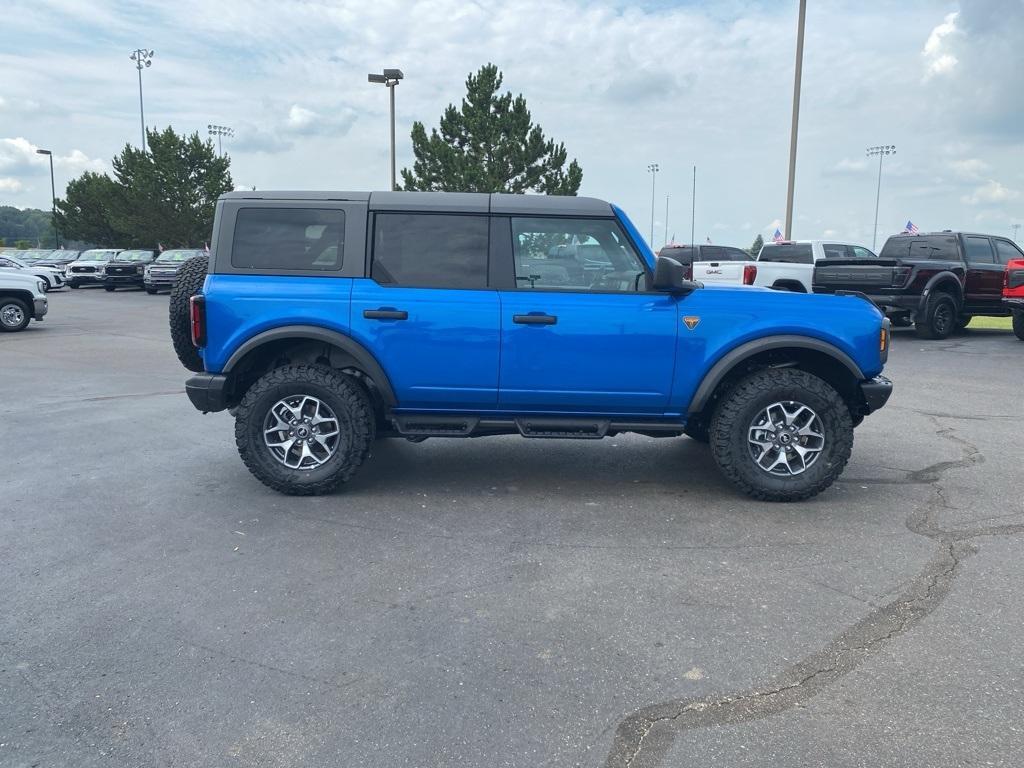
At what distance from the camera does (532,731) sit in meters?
2.75

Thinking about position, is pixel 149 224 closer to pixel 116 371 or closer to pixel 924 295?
pixel 116 371

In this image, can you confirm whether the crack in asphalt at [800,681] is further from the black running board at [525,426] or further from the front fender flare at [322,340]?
the front fender flare at [322,340]

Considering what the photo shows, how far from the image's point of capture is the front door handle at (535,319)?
201 inches

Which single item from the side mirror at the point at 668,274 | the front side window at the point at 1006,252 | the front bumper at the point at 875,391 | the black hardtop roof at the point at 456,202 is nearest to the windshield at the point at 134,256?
the front side window at the point at 1006,252

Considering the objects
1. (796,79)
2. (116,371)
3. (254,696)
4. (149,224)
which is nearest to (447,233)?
(254,696)

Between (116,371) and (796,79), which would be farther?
(796,79)

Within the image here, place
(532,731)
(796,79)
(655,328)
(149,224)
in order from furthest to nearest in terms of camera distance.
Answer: (149,224), (796,79), (655,328), (532,731)

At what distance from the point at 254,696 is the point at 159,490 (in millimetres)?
2977

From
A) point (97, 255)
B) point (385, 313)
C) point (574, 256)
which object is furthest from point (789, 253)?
point (97, 255)

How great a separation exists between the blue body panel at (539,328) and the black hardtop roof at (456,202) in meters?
0.47

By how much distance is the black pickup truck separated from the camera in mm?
14359

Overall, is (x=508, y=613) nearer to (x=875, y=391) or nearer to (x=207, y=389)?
(x=207, y=389)

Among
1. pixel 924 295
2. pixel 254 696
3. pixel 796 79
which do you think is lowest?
pixel 254 696

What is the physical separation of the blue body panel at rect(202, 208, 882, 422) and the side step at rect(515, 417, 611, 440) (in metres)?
0.20
